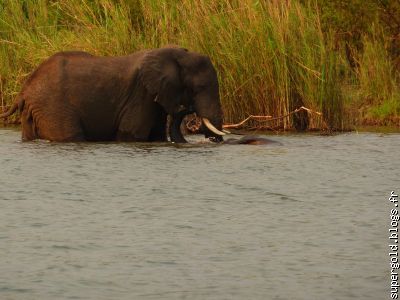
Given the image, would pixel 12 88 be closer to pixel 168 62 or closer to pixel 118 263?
pixel 168 62

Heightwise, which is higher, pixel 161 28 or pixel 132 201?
pixel 161 28

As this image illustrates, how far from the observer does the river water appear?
7.73m

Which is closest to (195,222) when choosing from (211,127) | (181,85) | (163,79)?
(211,127)

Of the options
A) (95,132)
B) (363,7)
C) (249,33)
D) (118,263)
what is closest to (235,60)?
(249,33)

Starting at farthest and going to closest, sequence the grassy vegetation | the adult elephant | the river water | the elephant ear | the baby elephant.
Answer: the grassy vegetation → the elephant ear → the adult elephant → the baby elephant → the river water

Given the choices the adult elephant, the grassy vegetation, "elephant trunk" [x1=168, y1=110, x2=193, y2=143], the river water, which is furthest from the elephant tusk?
the grassy vegetation

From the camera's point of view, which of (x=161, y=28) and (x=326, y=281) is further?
(x=161, y=28)

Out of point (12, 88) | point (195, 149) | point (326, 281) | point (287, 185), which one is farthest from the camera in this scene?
point (12, 88)

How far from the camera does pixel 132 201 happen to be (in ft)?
36.3

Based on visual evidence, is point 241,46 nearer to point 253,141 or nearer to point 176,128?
point 176,128

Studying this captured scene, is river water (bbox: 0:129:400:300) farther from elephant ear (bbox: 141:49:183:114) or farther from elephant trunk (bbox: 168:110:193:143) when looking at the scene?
elephant ear (bbox: 141:49:183:114)

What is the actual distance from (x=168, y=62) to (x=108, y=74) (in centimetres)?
83

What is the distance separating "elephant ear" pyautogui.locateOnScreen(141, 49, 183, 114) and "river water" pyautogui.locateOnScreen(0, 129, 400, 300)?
1.33 meters

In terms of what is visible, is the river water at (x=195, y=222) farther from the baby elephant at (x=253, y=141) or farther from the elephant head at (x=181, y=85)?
the elephant head at (x=181, y=85)
